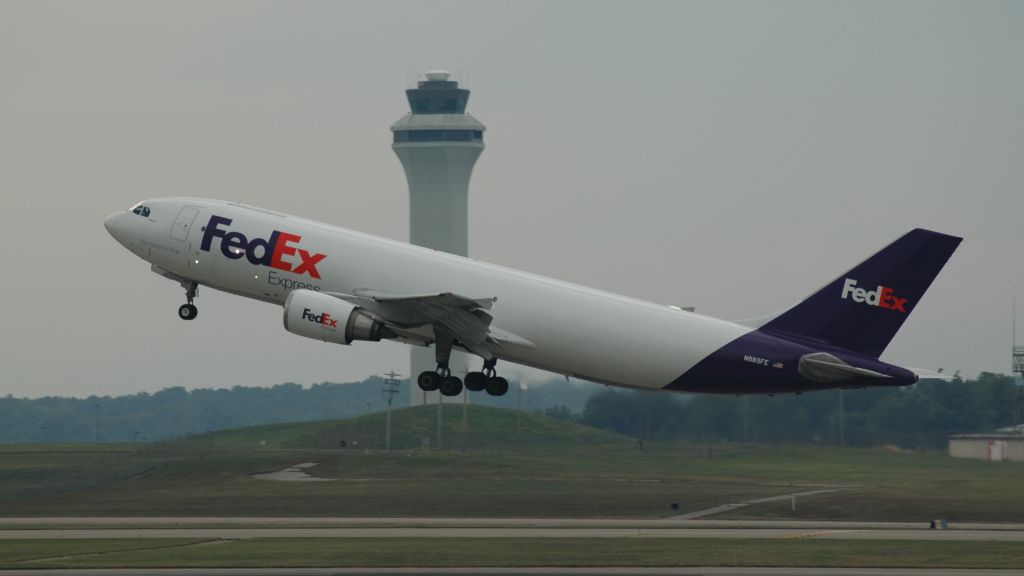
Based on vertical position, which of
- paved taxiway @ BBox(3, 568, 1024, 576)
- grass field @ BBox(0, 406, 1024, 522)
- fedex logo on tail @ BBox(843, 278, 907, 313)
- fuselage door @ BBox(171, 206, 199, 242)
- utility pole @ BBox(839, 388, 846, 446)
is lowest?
paved taxiway @ BBox(3, 568, 1024, 576)

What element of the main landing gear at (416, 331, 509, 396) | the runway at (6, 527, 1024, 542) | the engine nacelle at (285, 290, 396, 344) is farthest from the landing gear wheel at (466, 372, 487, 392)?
the runway at (6, 527, 1024, 542)

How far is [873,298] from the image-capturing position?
6191 centimetres

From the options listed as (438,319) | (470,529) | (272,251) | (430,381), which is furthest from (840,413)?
(272,251)

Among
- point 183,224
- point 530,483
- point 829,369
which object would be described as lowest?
point 530,483

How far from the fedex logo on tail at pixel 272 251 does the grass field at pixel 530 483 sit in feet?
90.5

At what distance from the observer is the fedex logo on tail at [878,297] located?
61688mm

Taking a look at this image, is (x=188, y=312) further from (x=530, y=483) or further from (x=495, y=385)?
(x=530, y=483)

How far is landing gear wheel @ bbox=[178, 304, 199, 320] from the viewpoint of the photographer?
68.8m

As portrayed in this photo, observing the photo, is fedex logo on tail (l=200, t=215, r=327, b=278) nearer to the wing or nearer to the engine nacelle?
the wing

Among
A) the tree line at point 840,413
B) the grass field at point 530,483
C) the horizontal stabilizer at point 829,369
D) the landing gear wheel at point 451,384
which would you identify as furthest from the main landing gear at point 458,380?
the tree line at point 840,413

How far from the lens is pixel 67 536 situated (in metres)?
74.5

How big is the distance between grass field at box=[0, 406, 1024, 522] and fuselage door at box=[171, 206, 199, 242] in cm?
2668

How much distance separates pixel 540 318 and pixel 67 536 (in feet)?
85.6

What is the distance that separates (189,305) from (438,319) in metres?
12.4
